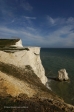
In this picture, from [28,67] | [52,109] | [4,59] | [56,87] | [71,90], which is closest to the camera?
[52,109]

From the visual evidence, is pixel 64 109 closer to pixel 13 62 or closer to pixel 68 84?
pixel 13 62

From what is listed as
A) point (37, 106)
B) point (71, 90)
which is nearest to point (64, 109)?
point (37, 106)

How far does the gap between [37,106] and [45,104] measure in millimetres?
777

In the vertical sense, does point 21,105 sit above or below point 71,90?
above

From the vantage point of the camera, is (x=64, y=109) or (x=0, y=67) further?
(x=0, y=67)

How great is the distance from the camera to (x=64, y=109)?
37.7 feet

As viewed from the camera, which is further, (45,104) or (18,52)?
(18,52)

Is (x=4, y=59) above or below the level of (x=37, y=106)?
above

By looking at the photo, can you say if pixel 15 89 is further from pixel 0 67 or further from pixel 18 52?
pixel 18 52

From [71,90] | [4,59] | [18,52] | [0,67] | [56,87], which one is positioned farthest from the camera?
[56,87]

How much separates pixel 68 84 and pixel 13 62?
1981 centimetres

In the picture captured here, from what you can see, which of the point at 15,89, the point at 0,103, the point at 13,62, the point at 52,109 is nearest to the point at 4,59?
the point at 13,62

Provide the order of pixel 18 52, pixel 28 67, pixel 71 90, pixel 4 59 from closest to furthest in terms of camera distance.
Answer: pixel 4 59
pixel 28 67
pixel 18 52
pixel 71 90

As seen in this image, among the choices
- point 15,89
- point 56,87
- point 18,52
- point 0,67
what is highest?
point 18,52
